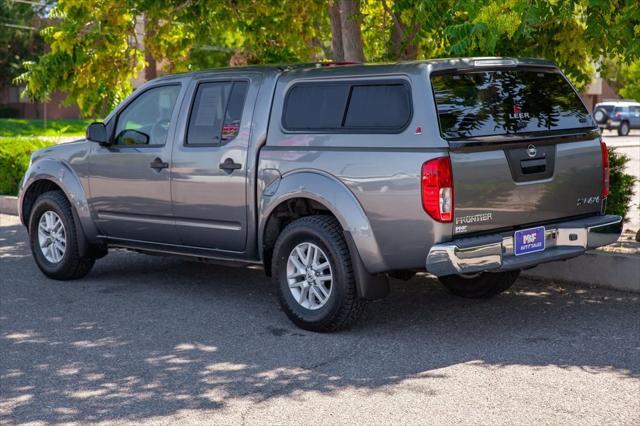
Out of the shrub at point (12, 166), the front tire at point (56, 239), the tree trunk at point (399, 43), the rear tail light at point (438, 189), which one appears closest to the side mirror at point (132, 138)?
the front tire at point (56, 239)

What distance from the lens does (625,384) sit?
19.6 feet

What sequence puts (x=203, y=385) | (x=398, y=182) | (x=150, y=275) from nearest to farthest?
1. (x=203, y=385)
2. (x=398, y=182)
3. (x=150, y=275)

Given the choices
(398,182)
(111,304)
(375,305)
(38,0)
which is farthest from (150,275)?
(38,0)

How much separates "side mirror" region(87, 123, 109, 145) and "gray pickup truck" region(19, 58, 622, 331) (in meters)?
0.01

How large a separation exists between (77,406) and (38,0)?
182ft

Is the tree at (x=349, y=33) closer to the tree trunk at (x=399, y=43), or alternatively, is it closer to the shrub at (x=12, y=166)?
the tree trunk at (x=399, y=43)

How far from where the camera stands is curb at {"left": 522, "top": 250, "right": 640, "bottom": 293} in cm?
859

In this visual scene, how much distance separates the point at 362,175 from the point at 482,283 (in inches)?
73.8

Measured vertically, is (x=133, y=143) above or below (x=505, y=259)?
above

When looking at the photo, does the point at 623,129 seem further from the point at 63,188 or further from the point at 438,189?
the point at 438,189

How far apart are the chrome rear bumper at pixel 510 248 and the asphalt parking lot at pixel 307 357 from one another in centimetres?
56

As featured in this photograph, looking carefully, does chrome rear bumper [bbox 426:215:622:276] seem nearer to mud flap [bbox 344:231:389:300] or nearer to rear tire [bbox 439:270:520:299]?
mud flap [bbox 344:231:389:300]

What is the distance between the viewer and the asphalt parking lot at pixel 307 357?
5582 millimetres

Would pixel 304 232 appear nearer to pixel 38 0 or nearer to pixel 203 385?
pixel 203 385
